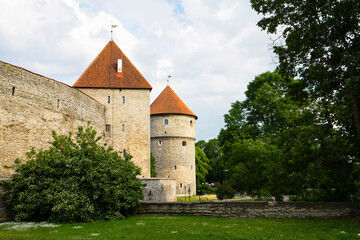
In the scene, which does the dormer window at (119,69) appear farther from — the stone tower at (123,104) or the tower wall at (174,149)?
the tower wall at (174,149)

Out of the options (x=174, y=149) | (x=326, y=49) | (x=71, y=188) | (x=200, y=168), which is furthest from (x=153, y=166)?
(x=326, y=49)

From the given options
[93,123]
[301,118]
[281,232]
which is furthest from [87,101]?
[281,232]

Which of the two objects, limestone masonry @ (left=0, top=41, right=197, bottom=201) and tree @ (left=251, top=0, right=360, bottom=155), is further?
limestone masonry @ (left=0, top=41, right=197, bottom=201)

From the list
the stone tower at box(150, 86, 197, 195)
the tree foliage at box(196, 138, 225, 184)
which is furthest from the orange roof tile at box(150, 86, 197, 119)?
the tree foliage at box(196, 138, 225, 184)

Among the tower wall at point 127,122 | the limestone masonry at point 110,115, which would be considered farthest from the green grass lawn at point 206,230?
the tower wall at point 127,122

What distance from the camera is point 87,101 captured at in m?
20.1

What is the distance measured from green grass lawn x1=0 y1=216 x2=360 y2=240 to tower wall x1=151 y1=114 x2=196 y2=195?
81.6 ft

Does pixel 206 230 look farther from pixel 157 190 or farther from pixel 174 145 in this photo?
pixel 174 145

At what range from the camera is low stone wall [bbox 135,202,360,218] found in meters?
9.45

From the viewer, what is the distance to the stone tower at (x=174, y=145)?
34.1 meters

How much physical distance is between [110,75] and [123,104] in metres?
2.61

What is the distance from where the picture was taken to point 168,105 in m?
35.2

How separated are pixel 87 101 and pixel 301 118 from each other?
45.5 feet

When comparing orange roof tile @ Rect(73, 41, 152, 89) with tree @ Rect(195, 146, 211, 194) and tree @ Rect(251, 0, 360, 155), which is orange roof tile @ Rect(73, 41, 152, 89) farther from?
tree @ Rect(195, 146, 211, 194)
